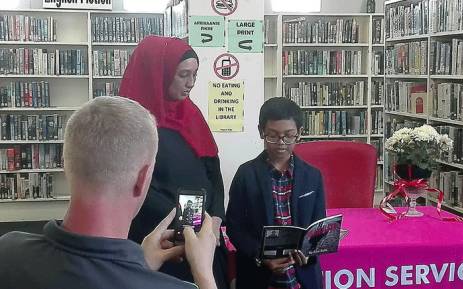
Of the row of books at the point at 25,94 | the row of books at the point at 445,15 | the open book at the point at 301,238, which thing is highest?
the row of books at the point at 445,15

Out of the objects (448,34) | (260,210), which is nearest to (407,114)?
(448,34)

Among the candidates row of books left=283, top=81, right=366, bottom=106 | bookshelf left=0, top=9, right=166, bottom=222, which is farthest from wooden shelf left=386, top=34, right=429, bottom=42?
bookshelf left=0, top=9, right=166, bottom=222

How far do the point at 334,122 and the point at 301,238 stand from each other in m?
4.81

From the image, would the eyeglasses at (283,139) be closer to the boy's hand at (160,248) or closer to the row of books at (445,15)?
the boy's hand at (160,248)

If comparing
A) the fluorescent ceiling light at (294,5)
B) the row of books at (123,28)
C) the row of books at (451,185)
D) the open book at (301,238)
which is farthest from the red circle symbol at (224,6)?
the fluorescent ceiling light at (294,5)

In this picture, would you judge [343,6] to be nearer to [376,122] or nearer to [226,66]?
[376,122]

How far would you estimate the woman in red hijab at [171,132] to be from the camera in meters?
2.09

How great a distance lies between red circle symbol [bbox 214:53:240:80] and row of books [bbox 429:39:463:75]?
7.30 ft

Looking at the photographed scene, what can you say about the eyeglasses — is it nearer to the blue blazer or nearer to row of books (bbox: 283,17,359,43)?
the blue blazer

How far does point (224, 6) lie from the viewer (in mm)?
3055

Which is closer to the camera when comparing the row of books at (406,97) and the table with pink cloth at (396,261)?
the table with pink cloth at (396,261)

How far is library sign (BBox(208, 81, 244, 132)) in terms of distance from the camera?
3.12 m

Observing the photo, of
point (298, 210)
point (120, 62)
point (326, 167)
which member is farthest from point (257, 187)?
point (120, 62)

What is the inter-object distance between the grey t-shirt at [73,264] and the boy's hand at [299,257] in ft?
3.75
